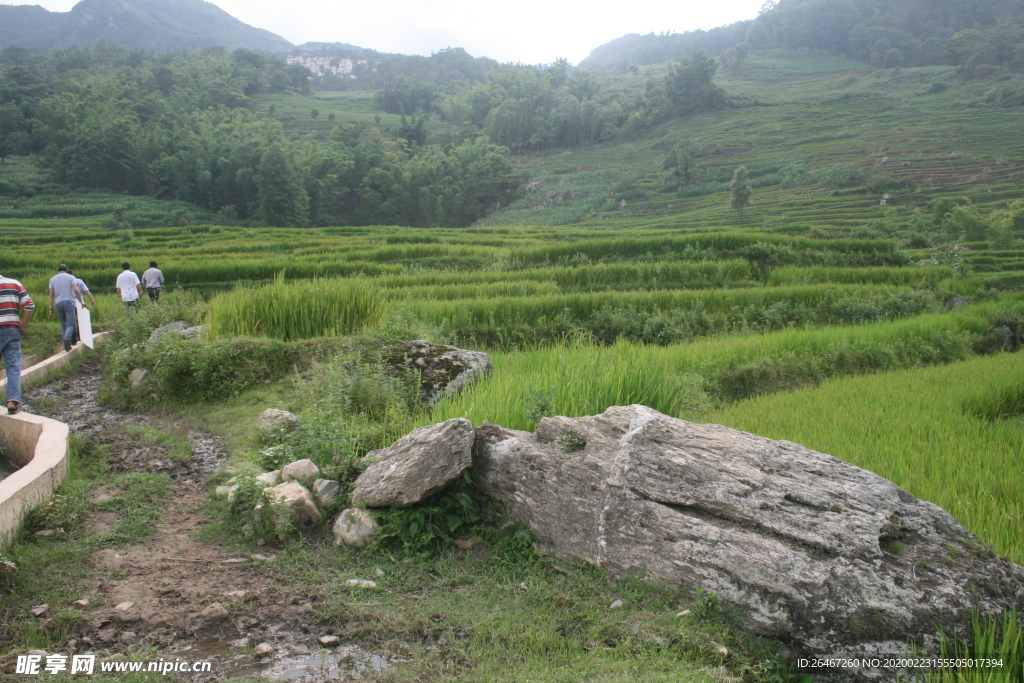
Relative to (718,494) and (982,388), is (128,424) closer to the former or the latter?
(718,494)

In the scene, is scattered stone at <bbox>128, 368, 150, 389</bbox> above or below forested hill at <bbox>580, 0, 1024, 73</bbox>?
below

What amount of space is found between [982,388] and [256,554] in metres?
9.01

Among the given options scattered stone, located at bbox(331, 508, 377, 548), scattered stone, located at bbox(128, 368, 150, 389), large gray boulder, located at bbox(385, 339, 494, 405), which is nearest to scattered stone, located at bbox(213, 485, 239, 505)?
scattered stone, located at bbox(331, 508, 377, 548)

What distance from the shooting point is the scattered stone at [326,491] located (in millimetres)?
4504

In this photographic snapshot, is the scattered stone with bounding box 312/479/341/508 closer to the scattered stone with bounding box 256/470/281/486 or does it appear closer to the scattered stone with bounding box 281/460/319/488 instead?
the scattered stone with bounding box 281/460/319/488

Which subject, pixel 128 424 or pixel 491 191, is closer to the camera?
pixel 128 424

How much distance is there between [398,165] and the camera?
224ft

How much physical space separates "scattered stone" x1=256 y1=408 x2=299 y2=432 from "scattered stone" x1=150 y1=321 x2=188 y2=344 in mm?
3477

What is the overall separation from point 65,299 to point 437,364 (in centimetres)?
757

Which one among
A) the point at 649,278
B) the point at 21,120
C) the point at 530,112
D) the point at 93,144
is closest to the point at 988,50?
the point at 530,112

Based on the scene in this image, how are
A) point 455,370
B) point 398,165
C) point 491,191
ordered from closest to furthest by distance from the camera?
point 455,370 < point 398,165 < point 491,191

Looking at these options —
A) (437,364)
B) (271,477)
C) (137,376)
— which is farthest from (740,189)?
(271,477)

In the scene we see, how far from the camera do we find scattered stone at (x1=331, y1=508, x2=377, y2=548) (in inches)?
161

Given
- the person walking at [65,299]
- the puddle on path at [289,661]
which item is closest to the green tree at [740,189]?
the person walking at [65,299]
